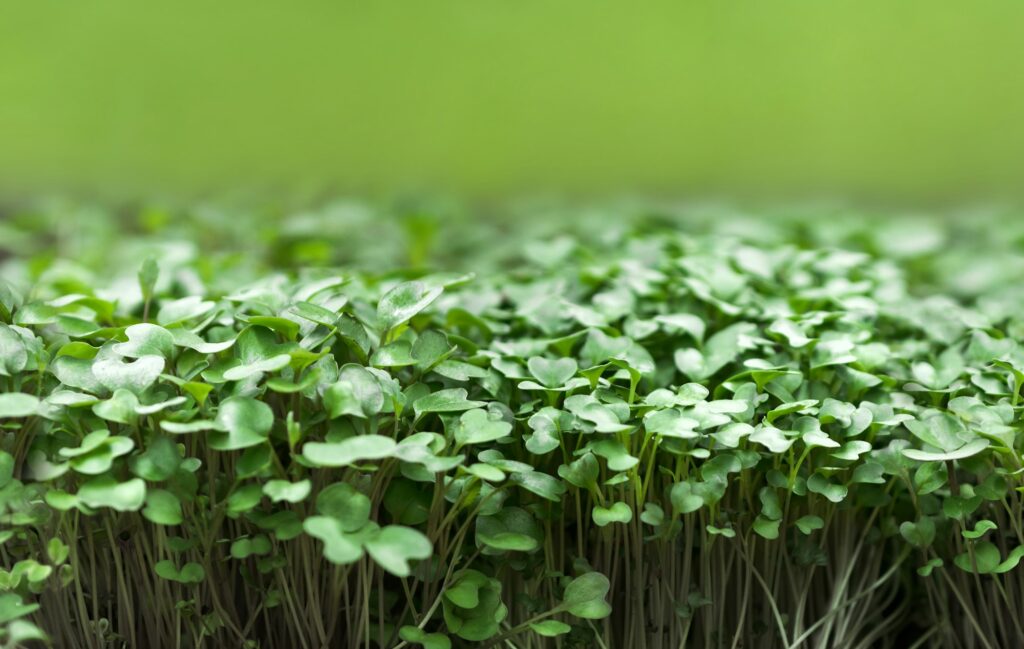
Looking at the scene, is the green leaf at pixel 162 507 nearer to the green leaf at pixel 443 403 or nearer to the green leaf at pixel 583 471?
the green leaf at pixel 443 403

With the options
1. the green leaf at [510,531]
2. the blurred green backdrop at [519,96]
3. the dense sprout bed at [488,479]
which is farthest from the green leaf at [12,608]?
the blurred green backdrop at [519,96]

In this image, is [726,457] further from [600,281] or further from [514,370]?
[600,281]

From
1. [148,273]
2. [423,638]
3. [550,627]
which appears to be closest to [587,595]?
[550,627]

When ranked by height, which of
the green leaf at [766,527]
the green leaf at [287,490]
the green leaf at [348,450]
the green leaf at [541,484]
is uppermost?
the green leaf at [348,450]

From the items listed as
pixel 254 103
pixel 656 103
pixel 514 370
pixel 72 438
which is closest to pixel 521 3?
pixel 656 103

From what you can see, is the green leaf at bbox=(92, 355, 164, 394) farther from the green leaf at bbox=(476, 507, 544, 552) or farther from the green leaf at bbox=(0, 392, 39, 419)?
the green leaf at bbox=(476, 507, 544, 552)

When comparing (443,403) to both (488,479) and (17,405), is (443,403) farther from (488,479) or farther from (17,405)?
(17,405)

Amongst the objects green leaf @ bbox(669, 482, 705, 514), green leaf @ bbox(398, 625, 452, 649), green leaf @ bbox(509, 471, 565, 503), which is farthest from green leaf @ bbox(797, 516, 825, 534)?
green leaf @ bbox(398, 625, 452, 649)
